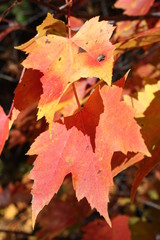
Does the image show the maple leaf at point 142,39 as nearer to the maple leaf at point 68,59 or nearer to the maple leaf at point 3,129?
the maple leaf at point 68,59

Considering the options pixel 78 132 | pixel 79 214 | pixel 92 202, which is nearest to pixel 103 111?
pixel 78 132

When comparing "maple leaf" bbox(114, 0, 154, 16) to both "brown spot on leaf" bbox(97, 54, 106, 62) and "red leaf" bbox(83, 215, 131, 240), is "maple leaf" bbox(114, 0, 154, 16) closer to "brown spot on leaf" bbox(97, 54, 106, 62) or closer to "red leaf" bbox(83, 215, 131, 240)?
"brown spot on leaf" bbox(97, 54, 106, 62)

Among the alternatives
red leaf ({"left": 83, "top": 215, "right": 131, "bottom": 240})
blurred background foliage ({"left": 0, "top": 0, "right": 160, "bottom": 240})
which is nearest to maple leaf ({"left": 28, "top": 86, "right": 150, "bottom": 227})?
blurred background foliage ({"left": 0, "top": 0, "right": 160, "bottom": 240})

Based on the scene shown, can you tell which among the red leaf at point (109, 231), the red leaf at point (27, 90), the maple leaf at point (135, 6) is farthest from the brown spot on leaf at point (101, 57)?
the red leaf at point (109, 231)

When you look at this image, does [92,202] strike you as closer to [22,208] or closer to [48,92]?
[48,92]

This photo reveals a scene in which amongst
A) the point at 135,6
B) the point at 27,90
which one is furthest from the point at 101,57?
the point at 135,6

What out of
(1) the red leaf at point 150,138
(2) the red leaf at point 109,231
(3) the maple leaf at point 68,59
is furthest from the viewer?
(2) the red leaf at point 109,231

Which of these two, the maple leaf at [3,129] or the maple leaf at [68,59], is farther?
the maple leaf at [3,129]
